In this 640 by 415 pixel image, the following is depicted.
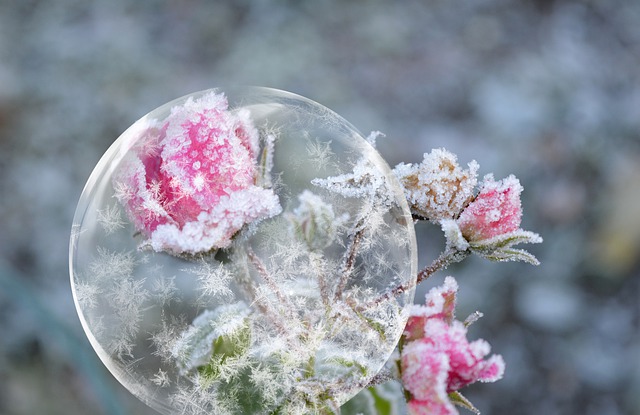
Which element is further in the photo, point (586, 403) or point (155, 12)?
point (155, 12)

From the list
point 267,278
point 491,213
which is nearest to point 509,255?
point 491,213

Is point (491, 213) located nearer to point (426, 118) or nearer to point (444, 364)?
point (444, 364)

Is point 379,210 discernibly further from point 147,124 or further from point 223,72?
point 223,72

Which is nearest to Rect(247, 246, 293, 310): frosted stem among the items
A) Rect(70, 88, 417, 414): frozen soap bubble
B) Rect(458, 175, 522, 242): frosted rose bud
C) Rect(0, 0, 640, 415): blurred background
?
Rect(70, 88, 417, 414): frozen soap bubble

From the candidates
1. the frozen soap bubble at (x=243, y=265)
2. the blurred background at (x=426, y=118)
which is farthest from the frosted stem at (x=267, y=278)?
the blurred background at (x=426, y=118)

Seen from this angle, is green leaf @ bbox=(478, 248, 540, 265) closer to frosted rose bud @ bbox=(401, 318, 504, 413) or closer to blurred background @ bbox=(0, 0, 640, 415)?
frosted rose bud @ bbox=(401, 318, 504, 413)

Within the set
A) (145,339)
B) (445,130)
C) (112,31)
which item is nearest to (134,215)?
(145,339)

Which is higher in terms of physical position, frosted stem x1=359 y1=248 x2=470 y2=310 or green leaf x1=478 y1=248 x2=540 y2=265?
green leaf x1=478 y1=248 x2=540 y2=265
